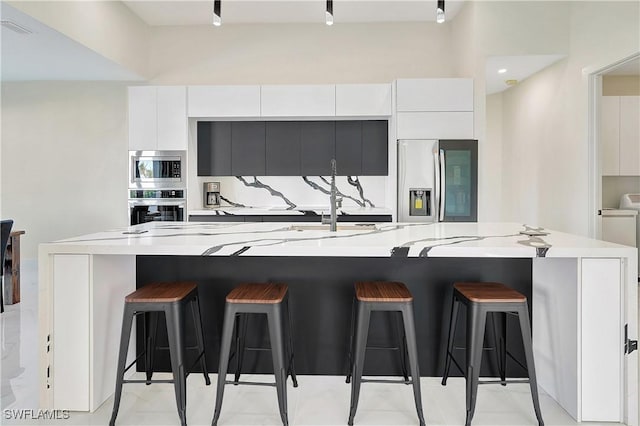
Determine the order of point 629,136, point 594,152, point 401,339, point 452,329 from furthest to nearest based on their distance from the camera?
point 629,136 → point 594,152 → point 401,339 → point 452,329

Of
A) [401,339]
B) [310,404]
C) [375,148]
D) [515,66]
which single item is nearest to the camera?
[310,404]

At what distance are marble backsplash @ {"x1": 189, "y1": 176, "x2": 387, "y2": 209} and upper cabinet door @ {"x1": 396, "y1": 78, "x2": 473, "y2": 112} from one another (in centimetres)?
102

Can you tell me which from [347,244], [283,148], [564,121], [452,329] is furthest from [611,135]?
[347,244]

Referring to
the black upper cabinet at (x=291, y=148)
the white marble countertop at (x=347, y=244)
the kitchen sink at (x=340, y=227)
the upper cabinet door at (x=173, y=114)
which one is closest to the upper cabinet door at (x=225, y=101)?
the upper cabinet door at (x=173, y=114)

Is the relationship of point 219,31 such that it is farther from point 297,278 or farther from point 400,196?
point 297,278

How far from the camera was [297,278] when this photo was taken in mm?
2488

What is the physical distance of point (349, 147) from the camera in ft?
16.2

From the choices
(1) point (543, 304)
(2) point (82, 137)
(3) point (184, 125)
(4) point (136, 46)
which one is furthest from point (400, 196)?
(2) point (82, 137)

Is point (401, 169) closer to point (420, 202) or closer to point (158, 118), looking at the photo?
point (420, 202)

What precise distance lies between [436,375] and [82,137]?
4990 millimetres

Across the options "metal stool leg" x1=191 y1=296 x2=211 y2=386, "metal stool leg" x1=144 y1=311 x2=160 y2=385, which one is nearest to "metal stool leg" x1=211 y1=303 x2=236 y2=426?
"metal stool leg" x1=191 y1=296 x2=211 y2=386

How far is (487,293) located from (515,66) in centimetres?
357

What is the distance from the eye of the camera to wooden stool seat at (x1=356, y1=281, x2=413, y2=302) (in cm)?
199

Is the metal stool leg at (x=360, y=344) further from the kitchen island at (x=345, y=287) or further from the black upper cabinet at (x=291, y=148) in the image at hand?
the black upper cabinet at (x=291, y=148)
